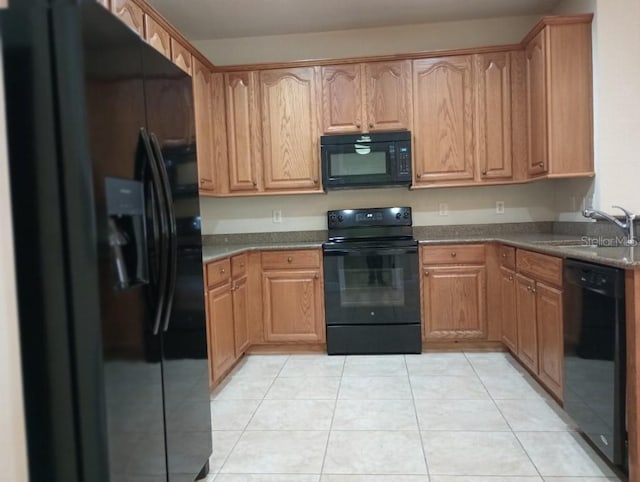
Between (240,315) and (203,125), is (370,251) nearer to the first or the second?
(240,315)

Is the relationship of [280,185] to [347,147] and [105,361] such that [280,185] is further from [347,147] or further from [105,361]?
[105,361]

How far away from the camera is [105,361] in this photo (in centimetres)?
132

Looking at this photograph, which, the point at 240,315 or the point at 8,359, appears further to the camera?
the point at 240,315

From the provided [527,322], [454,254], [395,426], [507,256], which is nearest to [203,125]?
[454,254]

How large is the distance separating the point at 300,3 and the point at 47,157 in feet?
9.30

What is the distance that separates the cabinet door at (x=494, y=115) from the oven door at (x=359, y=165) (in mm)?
674

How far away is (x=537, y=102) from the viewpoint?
3.42 metres

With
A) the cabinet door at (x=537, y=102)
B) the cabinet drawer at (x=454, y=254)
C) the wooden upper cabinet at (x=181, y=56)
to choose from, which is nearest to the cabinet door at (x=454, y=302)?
the cabinet drawer at (x=454, y=254)

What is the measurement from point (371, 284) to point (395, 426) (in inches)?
54.2

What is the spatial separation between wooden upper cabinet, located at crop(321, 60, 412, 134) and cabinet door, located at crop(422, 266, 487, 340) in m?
1.22

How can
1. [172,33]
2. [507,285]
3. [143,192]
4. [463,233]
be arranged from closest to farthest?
[143,192], [172,33], [507,285], [463,233]

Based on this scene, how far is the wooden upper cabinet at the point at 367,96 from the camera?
3834 mm

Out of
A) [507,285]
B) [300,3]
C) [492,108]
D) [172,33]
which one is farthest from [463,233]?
[172,33]

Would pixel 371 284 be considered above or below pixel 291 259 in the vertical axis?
Result: below
